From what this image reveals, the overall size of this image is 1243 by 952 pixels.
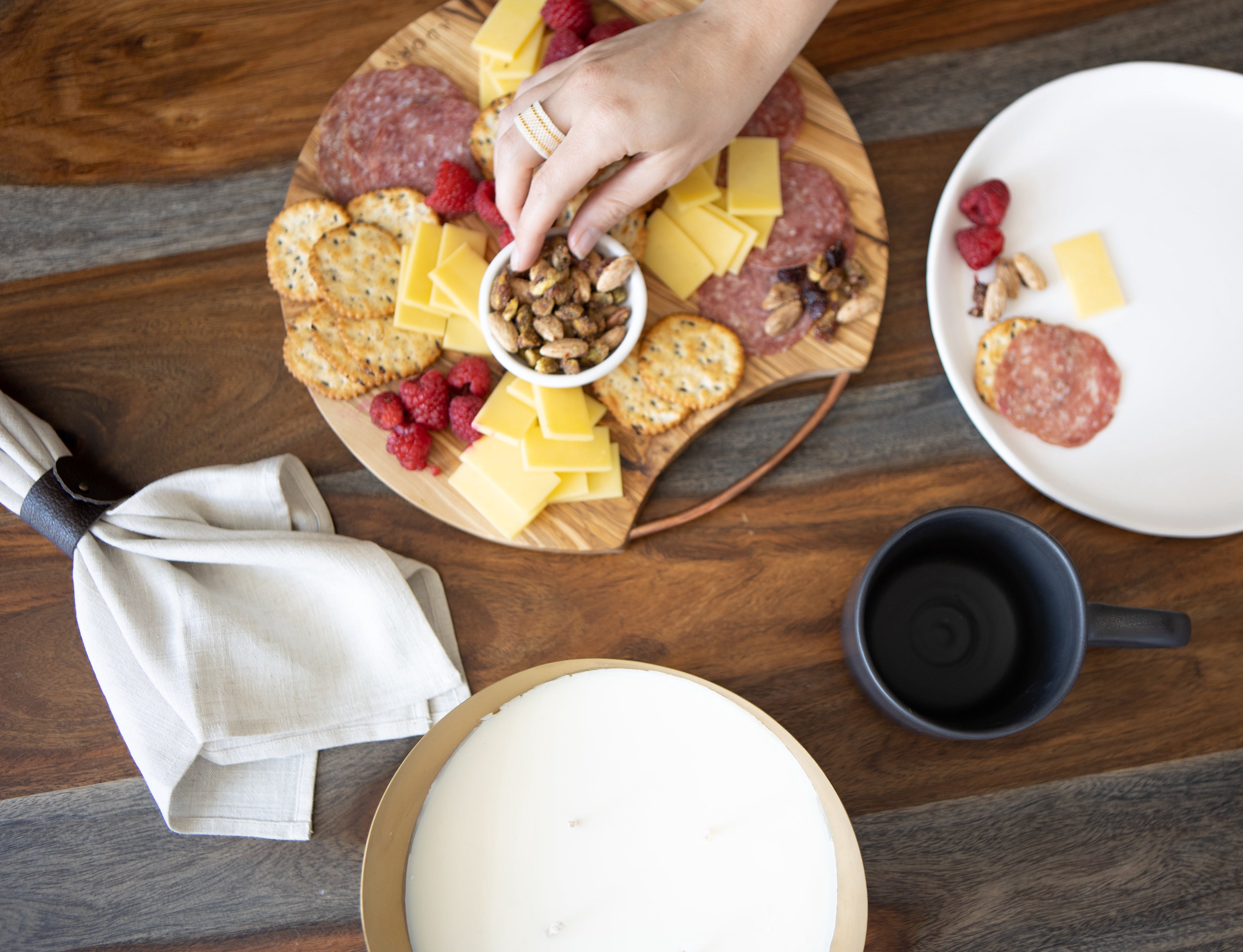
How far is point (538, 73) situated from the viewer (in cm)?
102

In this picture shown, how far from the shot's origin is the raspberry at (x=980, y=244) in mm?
1096

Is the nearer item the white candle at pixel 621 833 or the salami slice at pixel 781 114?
the white candle at pixel 621 833

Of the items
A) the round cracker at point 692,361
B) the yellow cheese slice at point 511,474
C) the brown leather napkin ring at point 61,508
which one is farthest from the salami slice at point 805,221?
the brown leather napkin ring at point 61,508

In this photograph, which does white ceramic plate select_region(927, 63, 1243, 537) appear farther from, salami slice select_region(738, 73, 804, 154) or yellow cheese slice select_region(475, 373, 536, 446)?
yellow cheese slice select_region(475, 373, 536, 446)

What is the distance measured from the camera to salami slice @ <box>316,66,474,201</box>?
1129 millimetres

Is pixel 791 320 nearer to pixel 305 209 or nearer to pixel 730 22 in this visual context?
pixel 730 22

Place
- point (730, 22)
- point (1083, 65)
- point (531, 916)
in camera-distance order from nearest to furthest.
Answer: point (531, 916)
point (730, 22)
point (1083, 65)

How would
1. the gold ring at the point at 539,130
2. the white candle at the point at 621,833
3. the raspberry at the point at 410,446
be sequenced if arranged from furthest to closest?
the raspberry at the point at 410,446
the gold ring at the point at 539,130
the white candle at the point at 621,833

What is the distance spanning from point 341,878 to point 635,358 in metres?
0.85

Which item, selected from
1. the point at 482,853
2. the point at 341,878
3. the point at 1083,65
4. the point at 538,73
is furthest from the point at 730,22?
the point at 341,878

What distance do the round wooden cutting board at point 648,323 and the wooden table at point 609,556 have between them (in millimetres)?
50

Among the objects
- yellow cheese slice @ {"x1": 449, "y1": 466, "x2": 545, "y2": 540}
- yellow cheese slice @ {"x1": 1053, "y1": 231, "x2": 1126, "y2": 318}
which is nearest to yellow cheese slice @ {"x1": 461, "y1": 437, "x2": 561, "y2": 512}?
yellow cheese slice @ {"x1": 449, "y1": 466, "x2": 545, "y2": 540}

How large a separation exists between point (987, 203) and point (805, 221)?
26 centimetres

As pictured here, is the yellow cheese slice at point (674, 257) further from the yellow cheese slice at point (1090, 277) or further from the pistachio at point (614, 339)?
the yellow cheese slice at point (1090, 277)
